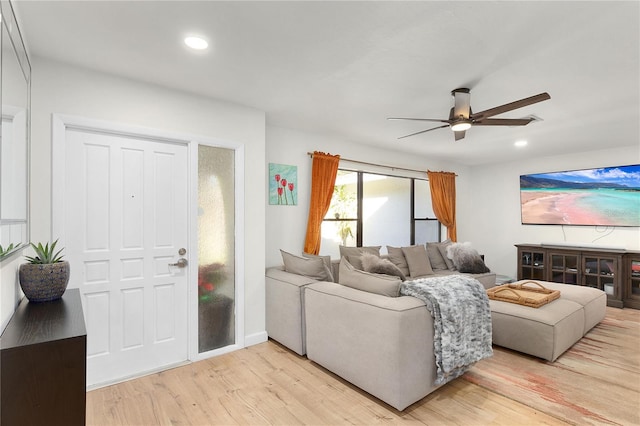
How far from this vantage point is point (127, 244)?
2768 millimetres

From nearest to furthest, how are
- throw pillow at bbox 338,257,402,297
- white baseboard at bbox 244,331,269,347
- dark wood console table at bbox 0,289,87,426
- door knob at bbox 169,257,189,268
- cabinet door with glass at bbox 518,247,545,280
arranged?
dark wood console table at bbox 0,289,87,426 → throw pillow at bbox 338,257,402,297 → door knob at bbox 169,257,189,268 → white baseboard at bbox 244,331,269,347 → cabinet door with glass at bbox 518,247,545,280

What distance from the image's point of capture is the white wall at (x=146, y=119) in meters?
2.35

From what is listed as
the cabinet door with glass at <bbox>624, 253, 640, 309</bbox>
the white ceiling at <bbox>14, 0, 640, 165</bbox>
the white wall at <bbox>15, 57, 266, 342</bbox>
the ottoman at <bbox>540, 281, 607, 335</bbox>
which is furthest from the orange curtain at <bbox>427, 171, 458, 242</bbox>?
the white wall at <bbox>15, 57, 266, 342</bbox>

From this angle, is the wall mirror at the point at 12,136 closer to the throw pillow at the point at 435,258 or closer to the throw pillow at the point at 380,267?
the throw pillow at the point at 380,267

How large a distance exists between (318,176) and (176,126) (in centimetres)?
190

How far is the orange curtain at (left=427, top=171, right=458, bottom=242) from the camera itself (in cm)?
617

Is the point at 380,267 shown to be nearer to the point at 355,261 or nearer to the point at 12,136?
the point at 355,261

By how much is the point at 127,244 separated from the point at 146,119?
3.47 feet

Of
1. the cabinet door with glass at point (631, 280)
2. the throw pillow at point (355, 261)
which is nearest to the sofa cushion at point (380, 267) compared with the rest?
the throw pillow at point (355, 261)

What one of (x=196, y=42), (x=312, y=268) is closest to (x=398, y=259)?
(x=312, y=268)

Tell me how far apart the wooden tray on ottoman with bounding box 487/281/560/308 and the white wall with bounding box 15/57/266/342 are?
2600 mm

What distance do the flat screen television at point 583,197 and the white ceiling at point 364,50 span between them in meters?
2.09

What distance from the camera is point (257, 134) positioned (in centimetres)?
350

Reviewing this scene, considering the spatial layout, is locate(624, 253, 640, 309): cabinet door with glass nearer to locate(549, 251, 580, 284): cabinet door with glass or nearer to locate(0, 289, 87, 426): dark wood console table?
locate(549, 251, 580, 284): cabinet door with glass
